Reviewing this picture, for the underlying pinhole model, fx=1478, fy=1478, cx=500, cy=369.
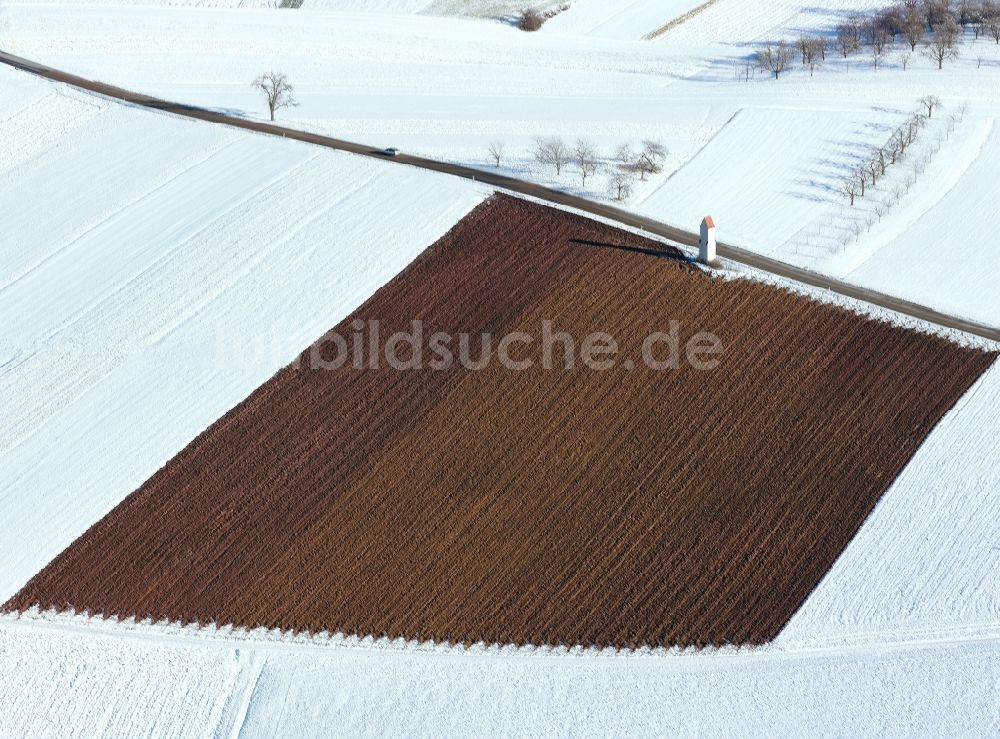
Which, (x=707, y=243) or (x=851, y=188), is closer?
(x=707, y=243)

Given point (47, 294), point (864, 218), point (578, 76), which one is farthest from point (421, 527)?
point (578, 76)

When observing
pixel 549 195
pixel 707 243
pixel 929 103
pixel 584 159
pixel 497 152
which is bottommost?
pixel 549 195

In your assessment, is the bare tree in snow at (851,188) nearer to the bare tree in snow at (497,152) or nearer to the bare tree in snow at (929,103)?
the bare tree in snow at (929,103)

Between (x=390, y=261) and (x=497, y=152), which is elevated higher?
(x=497, y=152)

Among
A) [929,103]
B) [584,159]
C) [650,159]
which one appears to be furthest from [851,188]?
[584,159]

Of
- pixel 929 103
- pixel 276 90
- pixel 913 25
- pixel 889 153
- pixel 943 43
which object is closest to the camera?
pixel 889 153

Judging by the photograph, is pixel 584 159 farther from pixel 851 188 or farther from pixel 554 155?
pixel 851 188

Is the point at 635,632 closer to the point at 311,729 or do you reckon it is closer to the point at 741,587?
the point at 741,587

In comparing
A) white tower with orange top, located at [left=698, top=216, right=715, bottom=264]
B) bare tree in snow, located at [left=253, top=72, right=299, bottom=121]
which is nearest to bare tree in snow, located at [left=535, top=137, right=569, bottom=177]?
white tower with orange top, located at [left=698, top=216, right=715, bottom=264]

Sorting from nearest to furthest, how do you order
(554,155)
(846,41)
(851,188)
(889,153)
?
(851,188)
(889,153)
(554,155)
(846,41)
